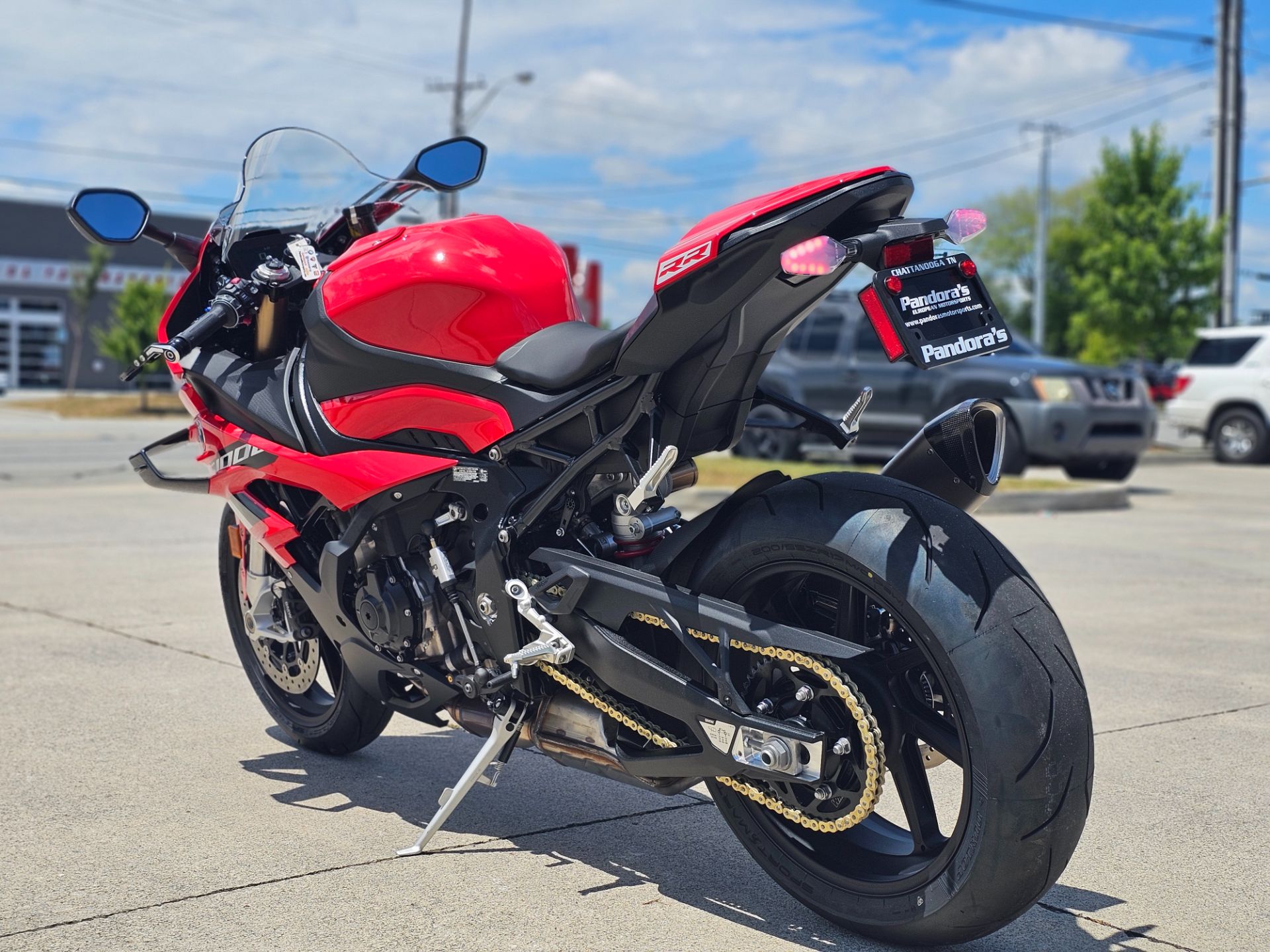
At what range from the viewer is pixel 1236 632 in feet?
20.8

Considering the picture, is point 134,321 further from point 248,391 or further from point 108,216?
point 248,391

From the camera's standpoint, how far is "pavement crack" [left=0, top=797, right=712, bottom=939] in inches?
113

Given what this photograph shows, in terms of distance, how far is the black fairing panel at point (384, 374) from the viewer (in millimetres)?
3164

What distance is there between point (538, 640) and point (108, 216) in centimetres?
190

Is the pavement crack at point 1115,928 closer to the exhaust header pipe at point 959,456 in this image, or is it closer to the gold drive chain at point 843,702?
the gold drive chain at point 843,702

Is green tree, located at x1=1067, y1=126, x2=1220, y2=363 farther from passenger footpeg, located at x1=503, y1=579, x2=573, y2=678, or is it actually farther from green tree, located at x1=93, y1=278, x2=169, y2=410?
passenger footpeg, located at x1=503, y1=579, x2=573, y2=678

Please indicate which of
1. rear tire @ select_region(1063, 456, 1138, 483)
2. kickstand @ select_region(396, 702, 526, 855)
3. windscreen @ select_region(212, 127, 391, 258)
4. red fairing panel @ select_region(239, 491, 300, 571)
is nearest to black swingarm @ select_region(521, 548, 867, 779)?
kickstand @ select_region(396, 702, 526, 855)

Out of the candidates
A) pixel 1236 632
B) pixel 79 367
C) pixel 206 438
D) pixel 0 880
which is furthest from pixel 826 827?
pixel 79 367

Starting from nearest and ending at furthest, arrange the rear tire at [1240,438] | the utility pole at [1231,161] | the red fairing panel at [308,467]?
1. the red fairing panel at [308,467]
2. the rear tire at [1240,438]
3. the utility pole at [1231,161]

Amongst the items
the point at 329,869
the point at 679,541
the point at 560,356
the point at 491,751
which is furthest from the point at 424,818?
→ the point at 560,356

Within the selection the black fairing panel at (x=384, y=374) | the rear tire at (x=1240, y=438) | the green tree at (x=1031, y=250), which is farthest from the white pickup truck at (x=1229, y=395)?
the green tree at (x=1031, y=250)

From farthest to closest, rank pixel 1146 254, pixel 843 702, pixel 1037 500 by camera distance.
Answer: pixel 1146 254 → pixel 1037 500 → pixel 843 702

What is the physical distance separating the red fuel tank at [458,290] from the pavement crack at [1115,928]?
5.81 feet

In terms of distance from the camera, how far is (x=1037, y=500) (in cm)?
1212
